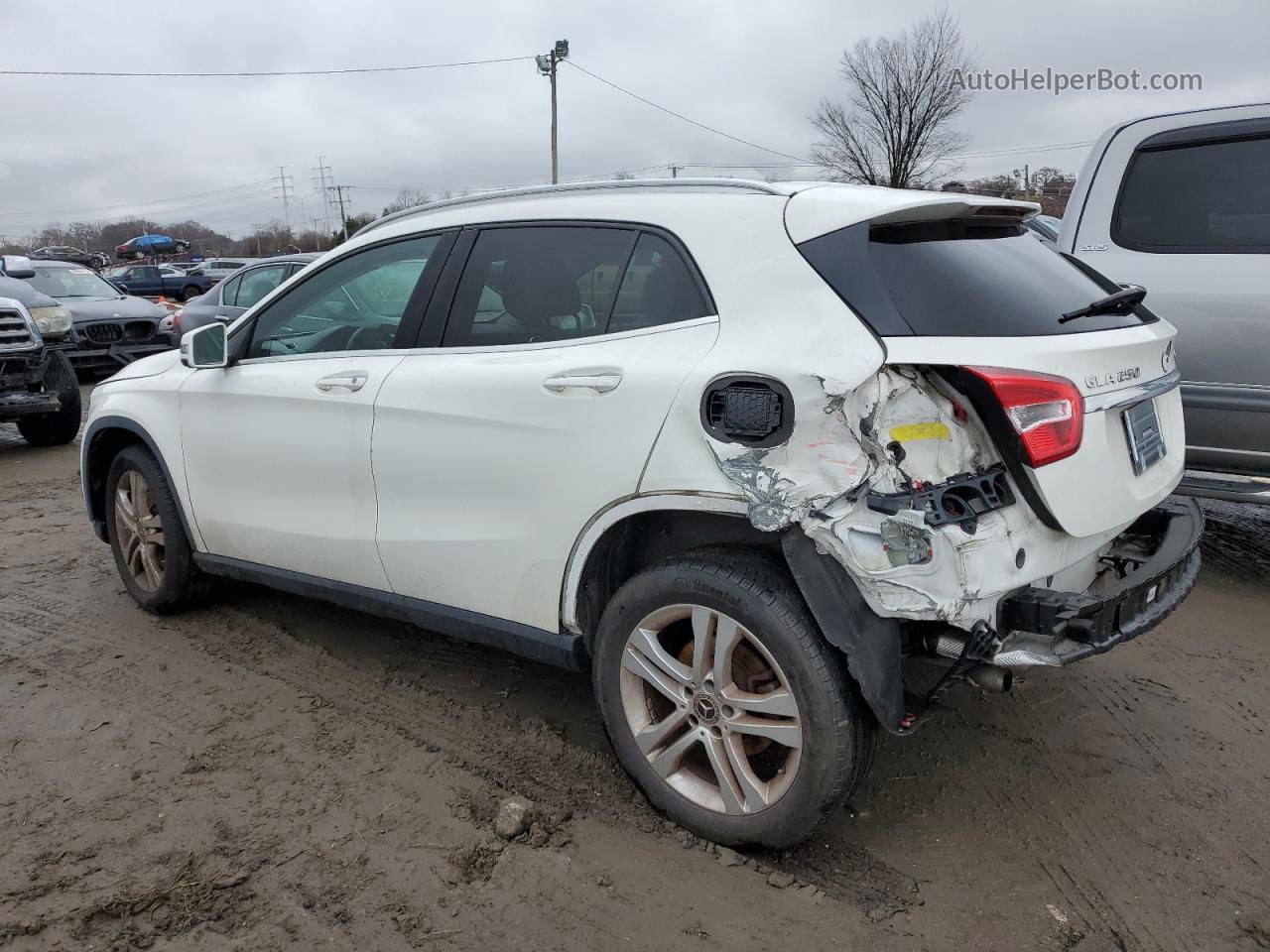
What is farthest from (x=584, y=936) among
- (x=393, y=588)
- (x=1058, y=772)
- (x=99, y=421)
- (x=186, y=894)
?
(x=99, y=421)

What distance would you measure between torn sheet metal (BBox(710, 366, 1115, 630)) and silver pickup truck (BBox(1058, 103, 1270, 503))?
232 centimetres

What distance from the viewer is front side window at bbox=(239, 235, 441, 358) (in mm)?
3494

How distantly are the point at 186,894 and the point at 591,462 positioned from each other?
157 centimetres

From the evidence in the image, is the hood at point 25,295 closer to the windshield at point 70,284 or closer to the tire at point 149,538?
the windshield at point 70,284

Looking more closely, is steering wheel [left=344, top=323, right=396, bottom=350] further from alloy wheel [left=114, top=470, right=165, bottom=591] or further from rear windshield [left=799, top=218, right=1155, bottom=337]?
rear windshield [left=799, top=218, right=1155, bottom=337]

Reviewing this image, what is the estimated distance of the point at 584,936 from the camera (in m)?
2.44

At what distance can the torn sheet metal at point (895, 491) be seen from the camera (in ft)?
7.66

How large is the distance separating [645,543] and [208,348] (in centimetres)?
208

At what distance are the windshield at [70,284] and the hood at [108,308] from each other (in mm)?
240

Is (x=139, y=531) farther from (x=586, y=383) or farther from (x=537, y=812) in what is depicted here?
(x=586, y=383)

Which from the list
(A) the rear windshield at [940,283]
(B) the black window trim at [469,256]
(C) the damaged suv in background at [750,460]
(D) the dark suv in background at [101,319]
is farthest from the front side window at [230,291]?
(A) the rear windshield at [940,283]

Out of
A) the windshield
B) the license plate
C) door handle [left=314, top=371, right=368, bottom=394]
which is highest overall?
the windshield

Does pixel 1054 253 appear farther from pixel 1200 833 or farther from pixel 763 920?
pixel 763 920

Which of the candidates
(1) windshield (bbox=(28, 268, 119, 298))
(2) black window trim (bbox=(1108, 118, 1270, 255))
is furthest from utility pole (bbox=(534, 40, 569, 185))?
(2) black window trim (bbox=(1108, 118, 1270, 255))
